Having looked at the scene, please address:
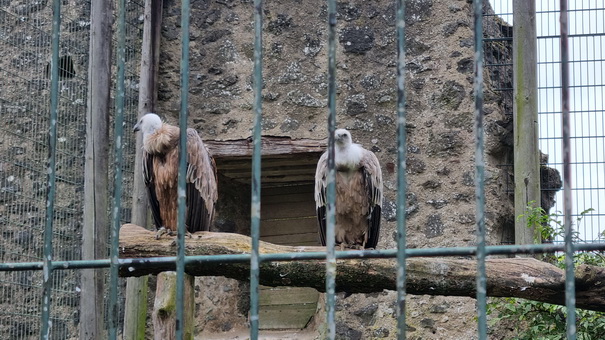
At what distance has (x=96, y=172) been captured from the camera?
6.42 m

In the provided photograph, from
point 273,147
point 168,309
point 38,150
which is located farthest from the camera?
point 38,150

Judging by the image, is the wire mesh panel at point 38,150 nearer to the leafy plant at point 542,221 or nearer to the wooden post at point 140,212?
the wooden post at point 140,212

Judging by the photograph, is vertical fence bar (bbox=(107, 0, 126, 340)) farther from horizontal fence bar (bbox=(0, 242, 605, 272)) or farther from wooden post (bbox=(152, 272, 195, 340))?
wooden post (bbox=(152, 272, 195, 340))

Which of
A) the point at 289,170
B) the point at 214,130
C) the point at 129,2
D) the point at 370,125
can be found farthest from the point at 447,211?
the point at 129,2

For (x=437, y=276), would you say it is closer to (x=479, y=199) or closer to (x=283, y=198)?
(x=479, y=199)

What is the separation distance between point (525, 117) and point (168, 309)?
9.67 ft

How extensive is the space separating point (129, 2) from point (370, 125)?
257 cm

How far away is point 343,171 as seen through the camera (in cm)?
659

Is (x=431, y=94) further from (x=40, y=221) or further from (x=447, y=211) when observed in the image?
(x=40, y=221)

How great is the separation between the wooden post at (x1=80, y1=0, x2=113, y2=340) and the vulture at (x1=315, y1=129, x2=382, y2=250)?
154 cm

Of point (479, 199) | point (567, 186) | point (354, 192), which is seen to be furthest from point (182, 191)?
point (354, 192)

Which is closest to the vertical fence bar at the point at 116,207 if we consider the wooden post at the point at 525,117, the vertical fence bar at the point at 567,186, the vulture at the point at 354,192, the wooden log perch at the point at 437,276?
the vertical fence bar at the point at 567,186

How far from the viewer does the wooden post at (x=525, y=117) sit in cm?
665

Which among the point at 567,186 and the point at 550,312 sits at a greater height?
the point at 567,186
